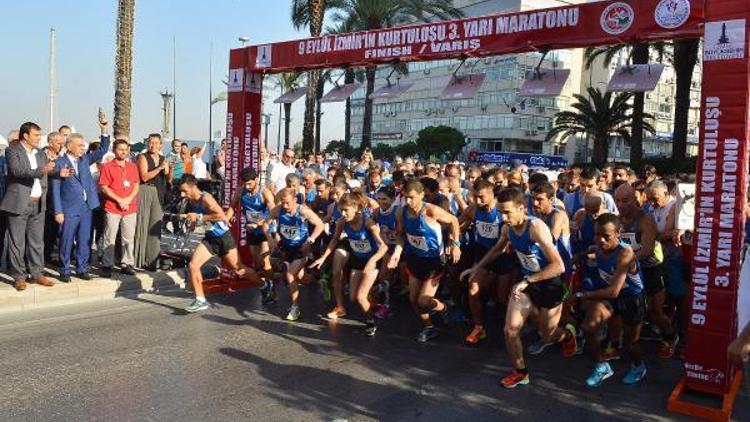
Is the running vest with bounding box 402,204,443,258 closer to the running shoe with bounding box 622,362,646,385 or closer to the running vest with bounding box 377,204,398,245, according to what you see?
the running vest with bounding box 377,204,398,245

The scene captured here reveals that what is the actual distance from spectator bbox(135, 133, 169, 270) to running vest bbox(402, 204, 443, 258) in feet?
15.2

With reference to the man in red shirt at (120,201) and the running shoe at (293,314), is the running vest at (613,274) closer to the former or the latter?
the running shoe at (293,314)

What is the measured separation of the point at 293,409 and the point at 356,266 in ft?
8.83

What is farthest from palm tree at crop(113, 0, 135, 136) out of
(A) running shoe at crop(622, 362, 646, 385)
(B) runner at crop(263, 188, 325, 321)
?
(A) running shoe at crop(622, 362, 646, 385)

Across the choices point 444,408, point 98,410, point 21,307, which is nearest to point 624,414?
point 444,408

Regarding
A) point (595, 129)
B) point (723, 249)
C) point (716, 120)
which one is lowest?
point (723, 249)

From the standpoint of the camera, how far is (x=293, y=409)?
466cm

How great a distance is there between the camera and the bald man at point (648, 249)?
6.04 meters

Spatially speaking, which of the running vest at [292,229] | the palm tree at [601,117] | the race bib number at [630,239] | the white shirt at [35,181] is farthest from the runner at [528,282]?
the palm tree at [601,117]

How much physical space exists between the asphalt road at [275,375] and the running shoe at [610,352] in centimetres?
13

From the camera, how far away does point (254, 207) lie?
8.48 m

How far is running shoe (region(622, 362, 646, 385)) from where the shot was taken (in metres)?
5.48

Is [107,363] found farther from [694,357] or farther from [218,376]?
[694,357]

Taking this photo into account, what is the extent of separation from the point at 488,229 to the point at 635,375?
231 centimetres
